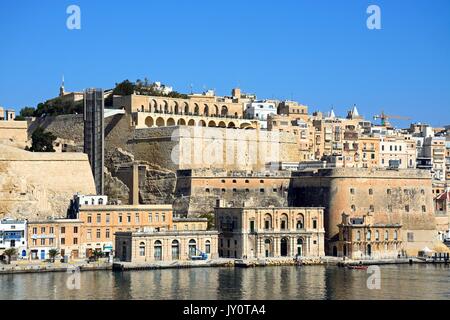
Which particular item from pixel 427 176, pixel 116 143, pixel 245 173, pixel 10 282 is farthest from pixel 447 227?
pixel 10 282

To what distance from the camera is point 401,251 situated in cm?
5947

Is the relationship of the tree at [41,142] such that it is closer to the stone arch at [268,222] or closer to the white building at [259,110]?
the stone arch at [268,222]

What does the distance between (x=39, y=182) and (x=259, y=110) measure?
20.8 metres

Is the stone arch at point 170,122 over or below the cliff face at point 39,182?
over

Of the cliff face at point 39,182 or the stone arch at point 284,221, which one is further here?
the stone arch at point 284,221

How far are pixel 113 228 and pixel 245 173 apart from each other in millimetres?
10000

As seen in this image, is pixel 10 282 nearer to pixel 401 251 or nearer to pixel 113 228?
pixel 113 228

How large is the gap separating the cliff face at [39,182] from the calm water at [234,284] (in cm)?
824

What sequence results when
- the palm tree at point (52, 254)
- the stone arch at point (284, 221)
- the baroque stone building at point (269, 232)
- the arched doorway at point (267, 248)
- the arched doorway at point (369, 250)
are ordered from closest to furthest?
1. the palm tree at point (52, 254)
2. the baroque stone building at point (269, 232)
3. the arched doorway at point (267, 248)
4. the stone arch at point (284, 221)
5. the arched doorway at point (369, 250)

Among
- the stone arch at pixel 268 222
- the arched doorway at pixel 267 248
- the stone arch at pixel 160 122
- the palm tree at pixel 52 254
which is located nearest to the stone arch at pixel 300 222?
the stone arch at pixel 268 222

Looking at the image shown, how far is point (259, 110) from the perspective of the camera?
2975 inches

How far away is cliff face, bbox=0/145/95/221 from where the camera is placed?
56.9m

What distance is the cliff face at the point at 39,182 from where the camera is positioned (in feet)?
187

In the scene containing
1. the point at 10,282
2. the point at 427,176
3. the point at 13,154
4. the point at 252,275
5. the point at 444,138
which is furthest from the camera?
the point at 444,138
